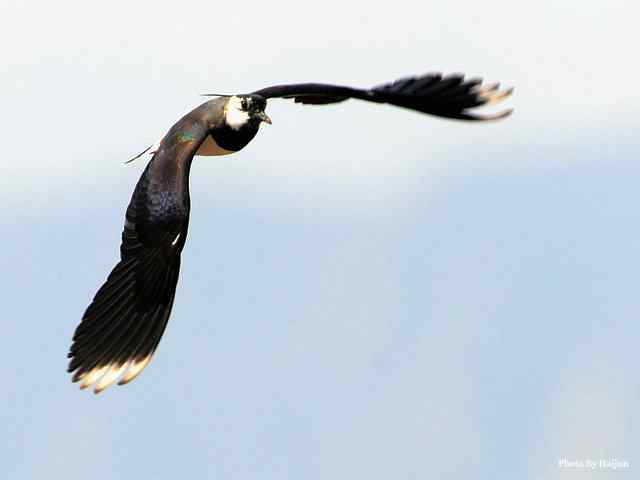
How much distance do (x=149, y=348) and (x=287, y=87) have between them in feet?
13.5

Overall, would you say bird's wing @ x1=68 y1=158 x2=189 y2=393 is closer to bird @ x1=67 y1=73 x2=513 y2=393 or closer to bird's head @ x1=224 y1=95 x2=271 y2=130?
bird @ x1=67 y1=73 x2=513 y2=393

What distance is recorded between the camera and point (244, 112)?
47.6 feet

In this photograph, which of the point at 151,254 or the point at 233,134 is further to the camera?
the point at 233,134

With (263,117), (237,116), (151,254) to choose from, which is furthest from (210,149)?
(151,254)

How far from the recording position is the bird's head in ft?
47.5

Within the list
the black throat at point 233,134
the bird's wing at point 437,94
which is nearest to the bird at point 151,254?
the bird's wing at point 437,94

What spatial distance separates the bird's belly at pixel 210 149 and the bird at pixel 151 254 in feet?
4.17

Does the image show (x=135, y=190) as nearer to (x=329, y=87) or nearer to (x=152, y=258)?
(x=152, y=258)

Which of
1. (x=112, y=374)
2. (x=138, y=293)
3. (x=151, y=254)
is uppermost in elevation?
(x=151, y=254)

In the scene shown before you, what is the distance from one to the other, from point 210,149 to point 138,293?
2.81 metres

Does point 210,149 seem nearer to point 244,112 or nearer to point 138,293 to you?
point 244,112

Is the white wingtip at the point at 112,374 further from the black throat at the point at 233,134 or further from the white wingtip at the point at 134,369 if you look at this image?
the black throat at the point at 233,134

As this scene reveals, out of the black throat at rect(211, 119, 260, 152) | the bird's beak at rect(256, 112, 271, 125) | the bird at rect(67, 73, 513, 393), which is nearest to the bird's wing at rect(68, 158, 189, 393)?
the bird at rect(67, 73, 513, 393)

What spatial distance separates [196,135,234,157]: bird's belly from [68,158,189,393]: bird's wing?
1.88m
